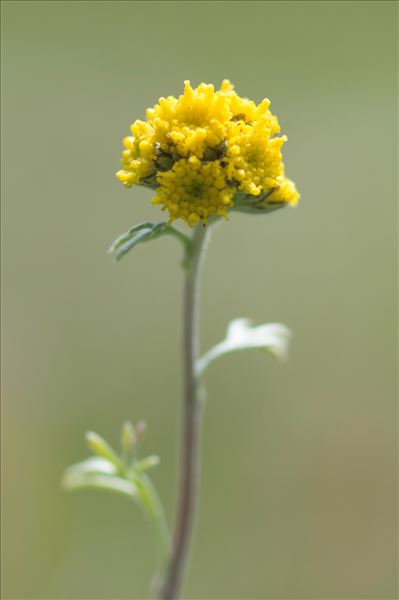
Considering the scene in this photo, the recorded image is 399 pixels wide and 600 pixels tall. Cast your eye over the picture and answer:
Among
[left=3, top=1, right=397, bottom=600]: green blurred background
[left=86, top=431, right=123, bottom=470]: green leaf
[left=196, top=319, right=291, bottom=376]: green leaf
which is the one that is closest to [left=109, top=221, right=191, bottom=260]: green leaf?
[left=196, top=319, right=291, bottom=376]: green leaf

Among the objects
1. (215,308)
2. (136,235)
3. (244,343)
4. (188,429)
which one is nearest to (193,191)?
(136,235)

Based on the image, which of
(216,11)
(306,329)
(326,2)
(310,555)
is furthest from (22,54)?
(310,555)

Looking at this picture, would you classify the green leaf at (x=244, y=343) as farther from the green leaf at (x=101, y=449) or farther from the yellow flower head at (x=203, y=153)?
the yellow flower head at (x=203, y=153)

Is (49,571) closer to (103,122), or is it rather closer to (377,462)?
(377,462)

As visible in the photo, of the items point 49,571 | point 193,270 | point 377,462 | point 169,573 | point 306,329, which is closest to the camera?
point 193,270

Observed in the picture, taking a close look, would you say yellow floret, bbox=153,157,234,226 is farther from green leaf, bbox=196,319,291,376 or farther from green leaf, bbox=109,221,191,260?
green leaf, bbox=196,319,291,376
